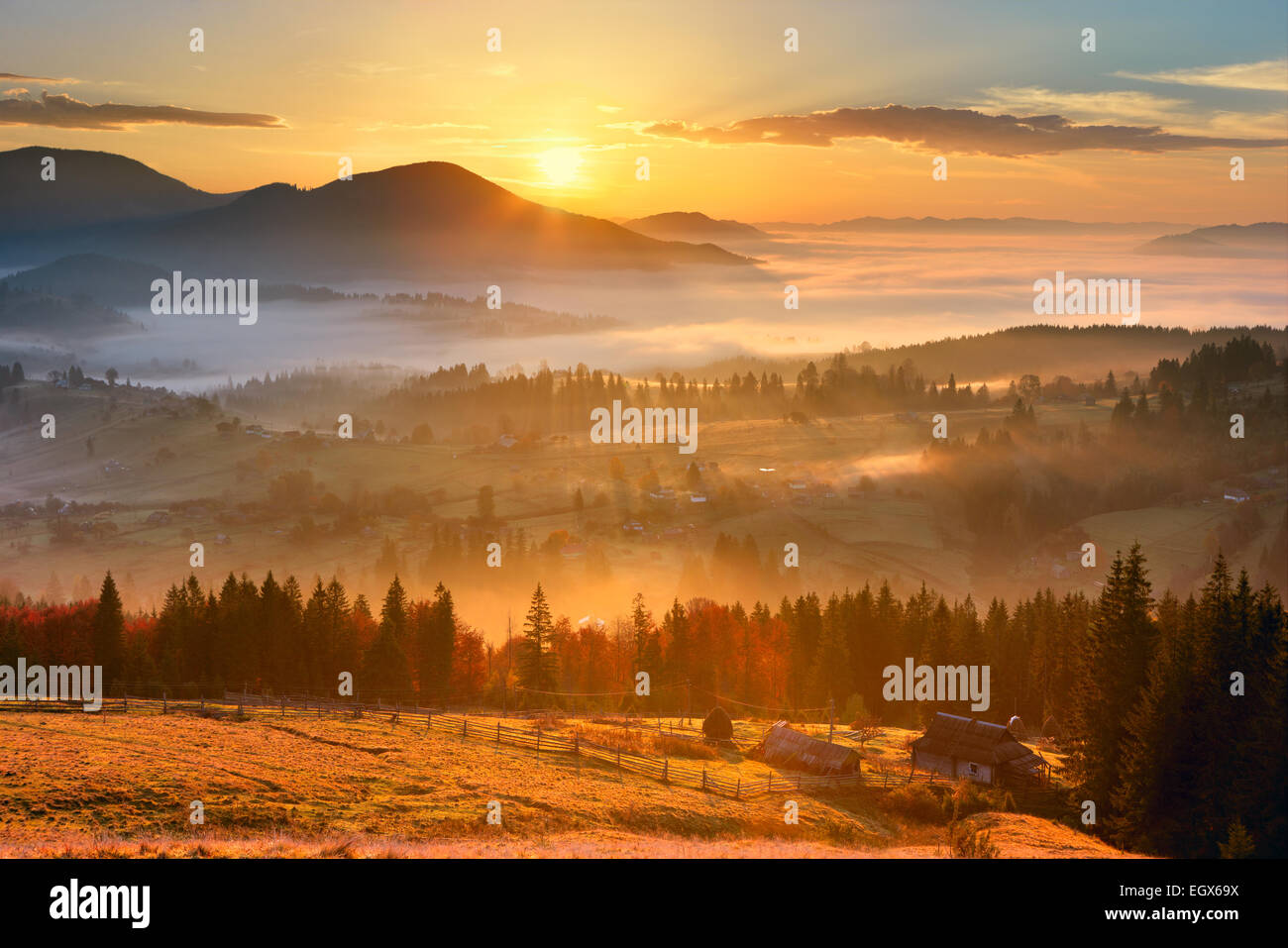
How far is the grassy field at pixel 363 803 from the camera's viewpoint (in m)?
38.1

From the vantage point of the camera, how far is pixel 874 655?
359 ft

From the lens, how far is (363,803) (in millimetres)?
45250

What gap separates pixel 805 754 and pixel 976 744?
13.1 meters

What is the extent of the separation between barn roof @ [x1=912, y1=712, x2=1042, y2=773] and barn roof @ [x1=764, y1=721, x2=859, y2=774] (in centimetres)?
785

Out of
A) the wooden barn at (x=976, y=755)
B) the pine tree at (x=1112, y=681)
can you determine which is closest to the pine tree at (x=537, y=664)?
the wooden barn at (x=976, y=755)

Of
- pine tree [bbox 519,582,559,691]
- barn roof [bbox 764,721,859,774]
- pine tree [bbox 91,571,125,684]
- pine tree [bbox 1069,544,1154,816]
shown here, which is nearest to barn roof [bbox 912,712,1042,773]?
barn roof [bbox 764,721,859,774]

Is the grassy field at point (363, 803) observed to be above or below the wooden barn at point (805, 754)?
above

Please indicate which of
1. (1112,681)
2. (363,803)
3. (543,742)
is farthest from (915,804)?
(363,803)

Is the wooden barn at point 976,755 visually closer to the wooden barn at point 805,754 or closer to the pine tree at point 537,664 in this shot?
the wooden barn at point 805,754

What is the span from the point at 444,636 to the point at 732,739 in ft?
112

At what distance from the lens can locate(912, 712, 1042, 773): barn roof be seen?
237 feet

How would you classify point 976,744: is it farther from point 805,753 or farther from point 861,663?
point 861,663
